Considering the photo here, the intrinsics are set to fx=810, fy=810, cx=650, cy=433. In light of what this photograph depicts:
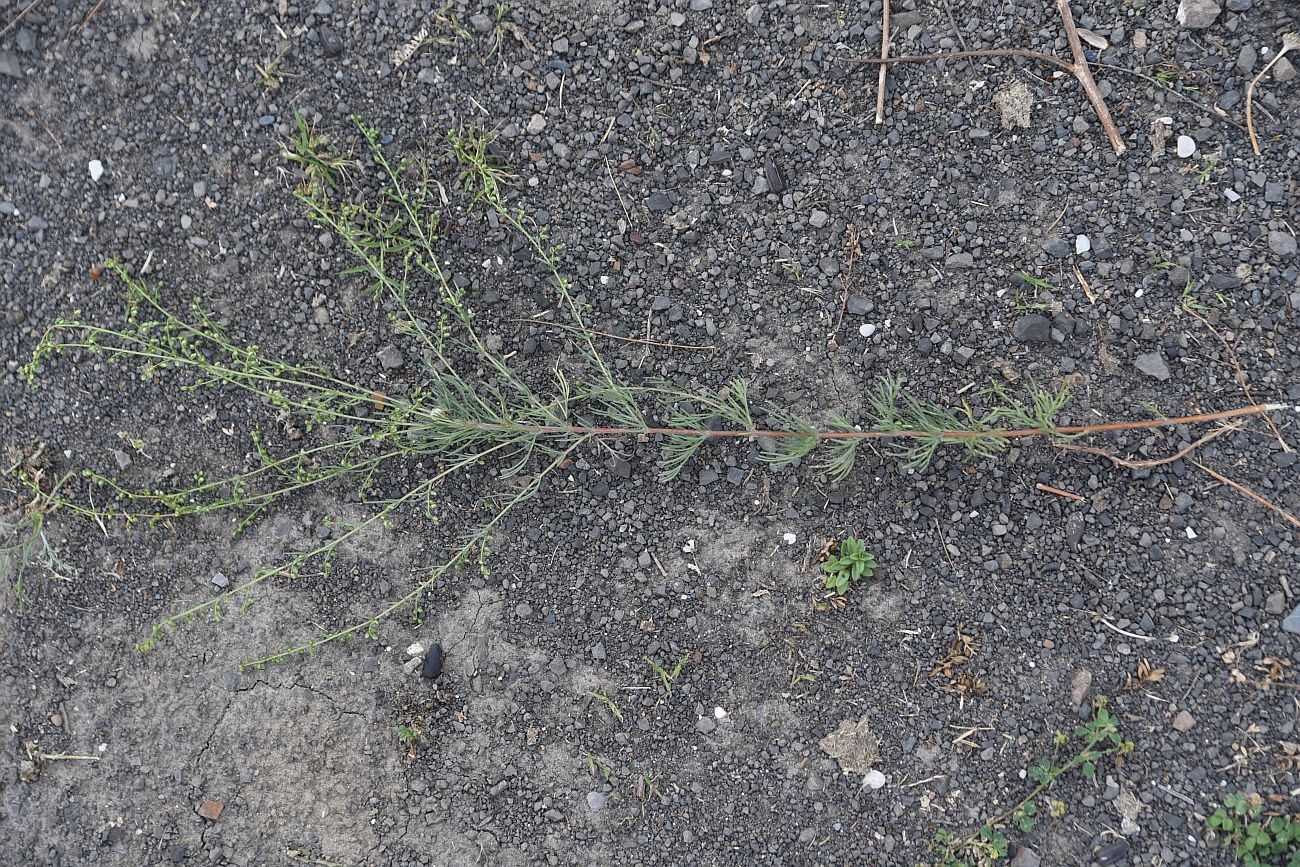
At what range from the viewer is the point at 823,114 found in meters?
2.64

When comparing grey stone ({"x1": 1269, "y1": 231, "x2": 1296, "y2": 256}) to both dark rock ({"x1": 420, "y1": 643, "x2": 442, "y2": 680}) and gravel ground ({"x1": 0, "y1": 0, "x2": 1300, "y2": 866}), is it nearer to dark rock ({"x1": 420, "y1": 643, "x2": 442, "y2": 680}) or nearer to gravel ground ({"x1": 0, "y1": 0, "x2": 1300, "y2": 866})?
gravel ground ({"x1": 0, "y1": 0, "x2": 1300, "y2": 866})

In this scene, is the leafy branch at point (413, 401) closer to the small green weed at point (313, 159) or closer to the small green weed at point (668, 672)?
Result: the small green weed at point (313, 159)

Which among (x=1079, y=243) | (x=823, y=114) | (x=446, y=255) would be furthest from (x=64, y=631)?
(x=1079, y=243)

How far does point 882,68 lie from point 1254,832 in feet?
8.54

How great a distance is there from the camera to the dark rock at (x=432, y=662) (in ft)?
9.00

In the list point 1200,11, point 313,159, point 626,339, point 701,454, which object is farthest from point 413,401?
point 1200,11

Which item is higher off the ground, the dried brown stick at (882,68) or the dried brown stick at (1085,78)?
the dried brown stick at (882,68)

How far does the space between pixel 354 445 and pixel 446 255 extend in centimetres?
72

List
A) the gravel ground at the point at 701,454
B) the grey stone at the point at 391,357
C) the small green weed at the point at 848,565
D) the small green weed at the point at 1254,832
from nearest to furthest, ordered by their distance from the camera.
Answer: the small green weed at the point at 1254,832 < the gravel ground at the point at 701,454 < the small green weed at the point at 848,565 < the grey stone at the point at 391,357

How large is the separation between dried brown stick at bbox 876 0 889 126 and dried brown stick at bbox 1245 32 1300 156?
1.08m

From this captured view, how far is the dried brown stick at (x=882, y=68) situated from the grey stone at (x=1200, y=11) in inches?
34.9

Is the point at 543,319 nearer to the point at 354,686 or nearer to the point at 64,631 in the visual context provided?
the point at 354,686

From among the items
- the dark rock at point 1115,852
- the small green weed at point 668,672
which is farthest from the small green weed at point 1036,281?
the dark rock at point 1115,852

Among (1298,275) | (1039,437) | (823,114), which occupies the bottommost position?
(1039,437)
